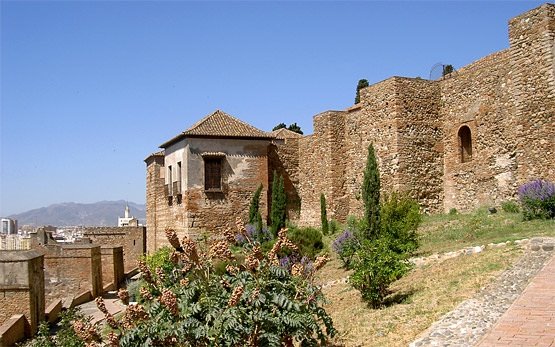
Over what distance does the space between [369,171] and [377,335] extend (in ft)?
28.5

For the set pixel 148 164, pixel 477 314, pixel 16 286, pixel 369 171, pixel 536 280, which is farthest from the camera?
pixel 148 164

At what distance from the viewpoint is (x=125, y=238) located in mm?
36438

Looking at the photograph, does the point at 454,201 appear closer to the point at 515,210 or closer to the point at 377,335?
the point at 515,210

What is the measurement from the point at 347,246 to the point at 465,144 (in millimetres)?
7524

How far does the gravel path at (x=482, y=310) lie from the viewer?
704cm

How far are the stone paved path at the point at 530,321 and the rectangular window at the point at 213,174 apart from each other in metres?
18.5

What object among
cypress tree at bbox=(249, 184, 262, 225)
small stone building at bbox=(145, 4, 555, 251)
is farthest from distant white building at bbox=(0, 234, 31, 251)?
cypress tree at bbox=(249, 184, 262, 225)

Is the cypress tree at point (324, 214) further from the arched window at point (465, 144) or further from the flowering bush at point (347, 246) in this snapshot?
the flowering bush at point (347, 246)

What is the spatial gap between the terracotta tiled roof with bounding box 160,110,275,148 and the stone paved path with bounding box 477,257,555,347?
1858cm

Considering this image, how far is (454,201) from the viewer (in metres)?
20.7

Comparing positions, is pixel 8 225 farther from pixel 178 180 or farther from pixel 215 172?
pixel 215 172

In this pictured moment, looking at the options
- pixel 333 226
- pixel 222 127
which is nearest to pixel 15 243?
pixel 222 127

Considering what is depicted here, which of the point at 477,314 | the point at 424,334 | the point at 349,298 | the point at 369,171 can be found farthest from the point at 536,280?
the point at 369,171

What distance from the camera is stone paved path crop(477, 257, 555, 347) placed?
655 cm
